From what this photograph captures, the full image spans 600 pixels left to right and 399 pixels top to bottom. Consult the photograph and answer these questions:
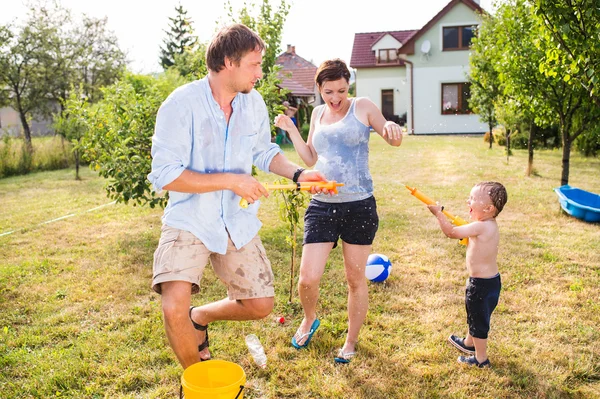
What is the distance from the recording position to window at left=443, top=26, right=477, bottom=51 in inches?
1033

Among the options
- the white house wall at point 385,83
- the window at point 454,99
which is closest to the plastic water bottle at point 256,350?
the window at point 454,99

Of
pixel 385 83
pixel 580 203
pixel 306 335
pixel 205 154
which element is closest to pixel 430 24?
pixel 385 83

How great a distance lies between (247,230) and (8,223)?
23.0 ft

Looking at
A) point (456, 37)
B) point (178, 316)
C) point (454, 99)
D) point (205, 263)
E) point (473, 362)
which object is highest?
point (456, 37)

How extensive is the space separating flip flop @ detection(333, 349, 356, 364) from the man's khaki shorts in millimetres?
874

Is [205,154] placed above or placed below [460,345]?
above

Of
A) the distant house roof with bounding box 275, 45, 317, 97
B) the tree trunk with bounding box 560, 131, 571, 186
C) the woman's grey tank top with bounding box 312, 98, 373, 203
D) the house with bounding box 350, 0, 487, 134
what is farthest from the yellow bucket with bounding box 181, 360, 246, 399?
the house with bounding box 350, 0, 487, 134

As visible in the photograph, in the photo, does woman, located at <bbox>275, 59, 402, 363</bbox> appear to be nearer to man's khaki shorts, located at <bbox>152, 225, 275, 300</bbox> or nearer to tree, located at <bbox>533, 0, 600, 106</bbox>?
man's khaki shorts, located at <bbox>152, 225, 275, 300</bbox>

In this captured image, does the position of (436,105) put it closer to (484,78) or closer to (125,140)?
(484,78)

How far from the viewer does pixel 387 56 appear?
31062mm

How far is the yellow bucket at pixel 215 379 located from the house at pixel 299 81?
21951mm

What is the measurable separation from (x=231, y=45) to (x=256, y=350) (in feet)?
6.81

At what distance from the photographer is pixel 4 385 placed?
10.8 feet

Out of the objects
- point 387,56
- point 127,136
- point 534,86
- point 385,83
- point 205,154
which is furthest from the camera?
point 385,83
